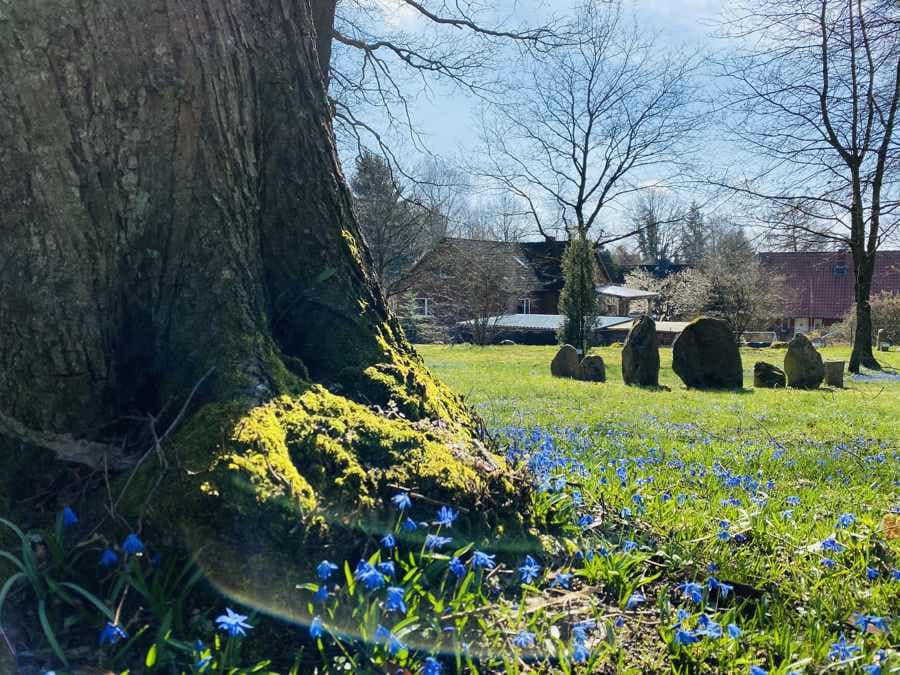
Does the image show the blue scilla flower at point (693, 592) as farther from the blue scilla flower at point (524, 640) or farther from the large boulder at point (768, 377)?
the large boulder at point (768, 377)

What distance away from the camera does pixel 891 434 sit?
7.19 m

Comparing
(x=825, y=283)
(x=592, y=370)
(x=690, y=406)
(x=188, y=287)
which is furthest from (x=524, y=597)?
(x=825, y=283)

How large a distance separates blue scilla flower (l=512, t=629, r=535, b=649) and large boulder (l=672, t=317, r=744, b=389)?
1363cm

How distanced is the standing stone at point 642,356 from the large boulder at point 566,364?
1.81 m

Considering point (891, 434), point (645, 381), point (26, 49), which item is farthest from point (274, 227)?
point (645, 381)

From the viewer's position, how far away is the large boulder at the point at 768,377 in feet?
48.9

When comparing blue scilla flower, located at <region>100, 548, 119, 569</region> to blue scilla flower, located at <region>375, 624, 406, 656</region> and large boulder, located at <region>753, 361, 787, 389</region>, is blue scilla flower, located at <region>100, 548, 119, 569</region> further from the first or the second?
large boulder, located at <region>753, 361, 787, 389</region>

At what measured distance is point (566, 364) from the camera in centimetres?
1683

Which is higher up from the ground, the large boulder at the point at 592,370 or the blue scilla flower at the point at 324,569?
the blue scilla flower at the point at 324,569

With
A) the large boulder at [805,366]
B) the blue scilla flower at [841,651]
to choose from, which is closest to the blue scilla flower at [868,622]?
the blue scilla flower at [841,651]

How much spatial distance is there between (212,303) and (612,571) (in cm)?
181

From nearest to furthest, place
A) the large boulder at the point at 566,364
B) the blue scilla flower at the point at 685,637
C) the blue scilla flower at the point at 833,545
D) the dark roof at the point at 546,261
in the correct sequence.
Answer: the blue scilla flower at the point at 685,637
the blue scilla flower at the point at 833,545
the large boulder at the point at 566,364
the dark roof at the point at 546,261

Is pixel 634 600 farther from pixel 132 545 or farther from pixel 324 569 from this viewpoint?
pixel 132 545

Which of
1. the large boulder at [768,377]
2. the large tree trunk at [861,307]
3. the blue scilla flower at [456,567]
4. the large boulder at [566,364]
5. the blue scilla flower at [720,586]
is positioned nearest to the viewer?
the blue scilla flower at [456,567]
